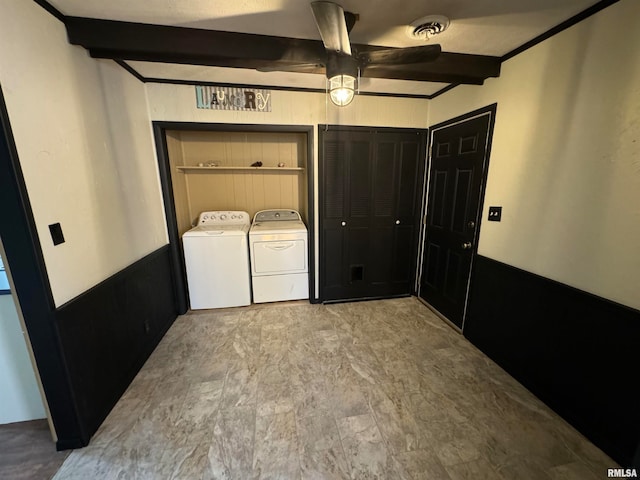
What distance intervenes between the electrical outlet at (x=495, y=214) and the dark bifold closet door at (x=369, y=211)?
1015 mm

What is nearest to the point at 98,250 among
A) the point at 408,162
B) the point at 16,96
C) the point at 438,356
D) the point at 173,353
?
the point at 16,96

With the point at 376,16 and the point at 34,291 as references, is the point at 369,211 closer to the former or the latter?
the point at 376,16

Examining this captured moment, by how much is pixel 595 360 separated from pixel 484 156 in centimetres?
157

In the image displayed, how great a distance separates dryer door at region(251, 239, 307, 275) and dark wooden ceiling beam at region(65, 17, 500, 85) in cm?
172

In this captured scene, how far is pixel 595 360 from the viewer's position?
148cm

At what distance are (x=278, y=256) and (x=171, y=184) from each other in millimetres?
1339

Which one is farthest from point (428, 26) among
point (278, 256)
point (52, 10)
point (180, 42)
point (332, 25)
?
point (278, 256)

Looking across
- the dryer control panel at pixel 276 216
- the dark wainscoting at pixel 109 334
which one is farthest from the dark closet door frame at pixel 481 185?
the dark wainscoting at pixel 109 334

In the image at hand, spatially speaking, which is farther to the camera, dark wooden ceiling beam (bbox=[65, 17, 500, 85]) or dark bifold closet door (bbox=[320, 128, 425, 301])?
dark bifold closet door (bbox=[320, 128, 425, 301])

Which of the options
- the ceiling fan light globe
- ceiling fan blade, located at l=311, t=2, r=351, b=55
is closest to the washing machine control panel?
the ceiling fan light globe

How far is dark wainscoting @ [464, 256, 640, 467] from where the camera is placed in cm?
135

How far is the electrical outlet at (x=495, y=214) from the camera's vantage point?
209 centimetres

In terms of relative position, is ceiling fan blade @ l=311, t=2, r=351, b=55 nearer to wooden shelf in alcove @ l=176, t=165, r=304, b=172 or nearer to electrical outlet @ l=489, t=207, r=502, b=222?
electrical outlet @ l=489, t=207, r=502, b=222

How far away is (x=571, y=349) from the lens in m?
1.61
